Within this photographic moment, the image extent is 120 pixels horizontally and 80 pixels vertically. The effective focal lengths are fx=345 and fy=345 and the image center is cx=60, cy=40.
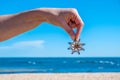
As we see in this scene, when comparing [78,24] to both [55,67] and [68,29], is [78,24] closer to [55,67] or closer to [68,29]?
[68,29]

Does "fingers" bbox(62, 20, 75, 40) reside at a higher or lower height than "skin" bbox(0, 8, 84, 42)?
lower

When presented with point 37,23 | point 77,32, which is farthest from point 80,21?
point 37,23

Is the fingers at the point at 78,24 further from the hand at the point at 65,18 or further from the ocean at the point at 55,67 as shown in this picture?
the ocean at the point at 55,67

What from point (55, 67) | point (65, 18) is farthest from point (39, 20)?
point (55, 67)

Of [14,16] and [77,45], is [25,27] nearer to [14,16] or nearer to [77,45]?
[14,16]

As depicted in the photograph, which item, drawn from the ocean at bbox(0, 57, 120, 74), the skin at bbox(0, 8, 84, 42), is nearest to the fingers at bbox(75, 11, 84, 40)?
the skin at bbox(0, 8, 84, 42)

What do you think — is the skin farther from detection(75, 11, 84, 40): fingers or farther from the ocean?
the ocean

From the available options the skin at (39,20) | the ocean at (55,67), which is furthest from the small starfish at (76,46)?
the ocean at (55,67)

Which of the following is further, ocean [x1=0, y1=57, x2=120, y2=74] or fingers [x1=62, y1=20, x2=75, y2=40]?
ocean [x1=0, y1=57, x2=120, y2=74]
